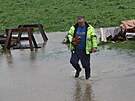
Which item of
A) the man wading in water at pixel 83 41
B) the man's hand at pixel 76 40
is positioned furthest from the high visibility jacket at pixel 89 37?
the man's hand at pixel 76 40

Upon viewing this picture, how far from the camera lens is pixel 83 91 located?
1009 centimetres

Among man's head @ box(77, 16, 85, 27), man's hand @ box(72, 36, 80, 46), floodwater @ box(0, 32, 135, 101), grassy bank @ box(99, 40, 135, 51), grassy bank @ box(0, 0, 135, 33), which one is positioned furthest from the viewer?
grassy bank @ box(0, 0, 135, 33)

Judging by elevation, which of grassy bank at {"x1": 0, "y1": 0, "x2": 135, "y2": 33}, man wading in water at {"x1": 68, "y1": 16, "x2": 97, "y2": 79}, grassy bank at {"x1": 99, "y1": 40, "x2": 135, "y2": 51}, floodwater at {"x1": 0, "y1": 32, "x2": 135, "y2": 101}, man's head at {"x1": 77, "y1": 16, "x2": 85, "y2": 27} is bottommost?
grassy bank at {"x1": 0, "y1": 0, "x2": 135, "y2": 33}

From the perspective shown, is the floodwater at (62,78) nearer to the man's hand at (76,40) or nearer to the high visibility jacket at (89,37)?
the high visibility jacket at (89,37)

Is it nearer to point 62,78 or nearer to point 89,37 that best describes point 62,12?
point 62,78

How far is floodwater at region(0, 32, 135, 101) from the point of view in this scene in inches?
383

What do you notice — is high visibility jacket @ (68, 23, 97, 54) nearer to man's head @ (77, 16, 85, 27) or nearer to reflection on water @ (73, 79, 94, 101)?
man's head @ (77, 16, 85, 27)

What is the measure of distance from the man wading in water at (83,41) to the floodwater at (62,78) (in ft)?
1.83

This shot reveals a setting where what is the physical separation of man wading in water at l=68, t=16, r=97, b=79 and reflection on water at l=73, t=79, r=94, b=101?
0.65 metres

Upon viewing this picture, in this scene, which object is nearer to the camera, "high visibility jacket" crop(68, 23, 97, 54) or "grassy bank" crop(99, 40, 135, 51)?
"high visibility jacket" crop(68, 23, 97, 54)

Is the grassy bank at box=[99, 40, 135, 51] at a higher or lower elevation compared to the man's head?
lower

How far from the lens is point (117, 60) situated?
46.0ft

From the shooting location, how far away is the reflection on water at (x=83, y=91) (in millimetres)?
9422

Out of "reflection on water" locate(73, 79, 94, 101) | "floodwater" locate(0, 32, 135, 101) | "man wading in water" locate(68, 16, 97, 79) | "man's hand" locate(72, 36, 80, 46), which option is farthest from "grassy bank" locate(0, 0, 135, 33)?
"reflection on water" locate(73, 79, 94, 101)
